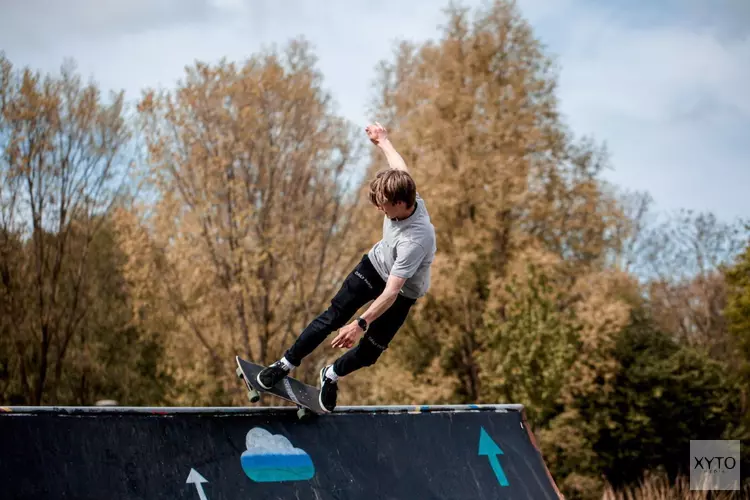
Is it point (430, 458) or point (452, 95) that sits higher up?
point (452, 95)

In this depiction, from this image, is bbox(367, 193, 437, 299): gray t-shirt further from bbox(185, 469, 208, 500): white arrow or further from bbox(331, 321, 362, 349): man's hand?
bbox(185, 469, 208, 500): white arrow

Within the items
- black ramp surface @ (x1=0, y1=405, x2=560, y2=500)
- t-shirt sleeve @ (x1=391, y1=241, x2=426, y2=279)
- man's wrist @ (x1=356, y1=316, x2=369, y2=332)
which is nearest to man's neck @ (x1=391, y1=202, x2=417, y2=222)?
t-shirt sleeve @ (x1=391, y1=241, x2=426, y2=279)

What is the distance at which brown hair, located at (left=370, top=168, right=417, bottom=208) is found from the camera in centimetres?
453

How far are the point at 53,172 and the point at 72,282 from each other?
3.74 meters

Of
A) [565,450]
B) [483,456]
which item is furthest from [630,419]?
[483,456]

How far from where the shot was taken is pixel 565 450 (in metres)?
20.9

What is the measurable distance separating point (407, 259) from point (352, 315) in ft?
2.09

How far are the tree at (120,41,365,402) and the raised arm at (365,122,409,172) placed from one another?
13.2 meters

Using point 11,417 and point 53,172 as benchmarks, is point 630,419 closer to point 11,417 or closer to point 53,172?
point 53,172

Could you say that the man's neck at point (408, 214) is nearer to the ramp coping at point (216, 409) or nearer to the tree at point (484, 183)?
the ramp coping at point (216, 409)

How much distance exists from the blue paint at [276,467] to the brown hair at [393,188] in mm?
1838

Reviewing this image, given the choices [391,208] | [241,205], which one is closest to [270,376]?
[391,208]

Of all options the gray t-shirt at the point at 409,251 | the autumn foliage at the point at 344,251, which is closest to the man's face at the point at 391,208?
the gray t-shirt at the point at 409,251

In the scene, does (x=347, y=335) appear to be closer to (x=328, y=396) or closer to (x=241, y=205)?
(x=328, y=396)
